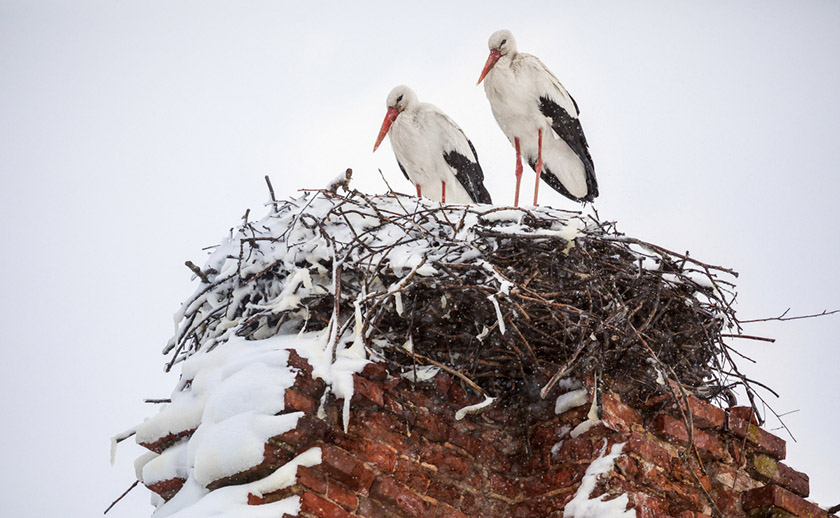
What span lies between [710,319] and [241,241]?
6.77 feet

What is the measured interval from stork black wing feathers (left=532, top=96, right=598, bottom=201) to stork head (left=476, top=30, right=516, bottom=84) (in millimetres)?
510

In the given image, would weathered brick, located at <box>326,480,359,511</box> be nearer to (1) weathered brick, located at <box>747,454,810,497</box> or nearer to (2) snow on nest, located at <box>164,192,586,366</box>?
(2) snow on nest, located at <box>164,192,586,366</box>

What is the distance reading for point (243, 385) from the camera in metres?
3.00

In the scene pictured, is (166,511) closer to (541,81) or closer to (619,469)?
(619,469)

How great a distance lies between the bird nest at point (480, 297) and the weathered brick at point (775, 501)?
0.43m

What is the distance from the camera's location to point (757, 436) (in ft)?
12.0

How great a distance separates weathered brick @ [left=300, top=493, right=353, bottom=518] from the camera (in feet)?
9.25

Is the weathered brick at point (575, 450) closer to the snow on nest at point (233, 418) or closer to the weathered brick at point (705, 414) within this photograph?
the weathered brick at point (705, 414)

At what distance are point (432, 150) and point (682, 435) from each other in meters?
3.80

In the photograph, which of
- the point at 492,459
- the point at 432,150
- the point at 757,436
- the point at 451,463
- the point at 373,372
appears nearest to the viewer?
the point at 373,372

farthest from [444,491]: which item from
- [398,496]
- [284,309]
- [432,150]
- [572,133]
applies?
[572,133]

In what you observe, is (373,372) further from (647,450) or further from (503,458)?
(647,450)

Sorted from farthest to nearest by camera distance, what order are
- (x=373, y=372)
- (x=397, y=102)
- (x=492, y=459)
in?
1. (x=397, y=102)
2. (x=492, y=459)
3. (x=373, y=372)

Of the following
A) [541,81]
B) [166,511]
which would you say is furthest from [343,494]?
[541,81]
